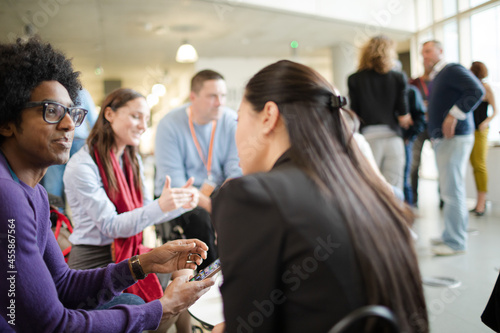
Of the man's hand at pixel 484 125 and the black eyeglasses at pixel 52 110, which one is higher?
the black eyeglasses at pixel 52 110

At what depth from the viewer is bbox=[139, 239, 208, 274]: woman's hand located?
4.53ft

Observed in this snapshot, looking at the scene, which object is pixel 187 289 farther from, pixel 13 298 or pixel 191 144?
pixel 191 144

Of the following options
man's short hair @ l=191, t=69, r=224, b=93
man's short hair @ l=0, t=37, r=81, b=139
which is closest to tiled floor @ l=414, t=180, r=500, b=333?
man's short hair @ l=0, t=37, r=81, b=139

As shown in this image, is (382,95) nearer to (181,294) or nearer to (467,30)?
(181,294)

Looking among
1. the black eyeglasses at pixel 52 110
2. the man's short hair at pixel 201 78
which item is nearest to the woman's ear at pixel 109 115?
the man's short hair at pixel 201 78

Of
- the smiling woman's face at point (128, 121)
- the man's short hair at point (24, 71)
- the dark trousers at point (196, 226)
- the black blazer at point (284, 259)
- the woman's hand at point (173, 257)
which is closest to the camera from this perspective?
the black blazer at point (284, 259)

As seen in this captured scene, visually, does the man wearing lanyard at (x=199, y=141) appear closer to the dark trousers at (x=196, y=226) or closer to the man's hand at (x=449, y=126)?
the dark trousers at (x=196, y=226)

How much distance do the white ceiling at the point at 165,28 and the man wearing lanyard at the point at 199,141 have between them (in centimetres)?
306

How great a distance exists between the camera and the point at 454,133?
3.42m

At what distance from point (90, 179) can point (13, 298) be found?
1.07m

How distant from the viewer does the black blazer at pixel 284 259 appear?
2.51ft

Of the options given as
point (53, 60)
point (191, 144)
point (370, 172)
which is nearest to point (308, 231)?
point (370, 172)

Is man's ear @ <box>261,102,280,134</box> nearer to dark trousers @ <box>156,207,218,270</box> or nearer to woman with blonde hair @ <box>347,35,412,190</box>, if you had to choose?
dark trousers @ <box>156,207,218,270</box>

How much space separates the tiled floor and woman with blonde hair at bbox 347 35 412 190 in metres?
0.81
